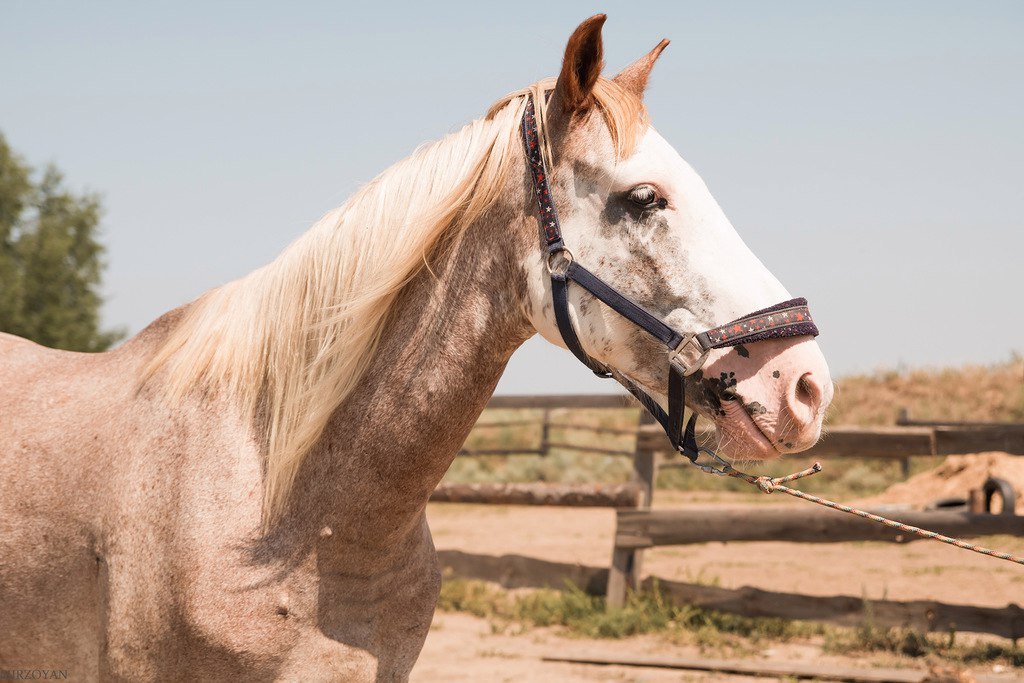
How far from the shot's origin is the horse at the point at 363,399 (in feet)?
6.64

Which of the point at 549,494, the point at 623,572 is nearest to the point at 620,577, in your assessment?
the point at 623,572

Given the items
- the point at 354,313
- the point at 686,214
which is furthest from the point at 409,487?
the point at 686,214

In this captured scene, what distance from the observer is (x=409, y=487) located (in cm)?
222

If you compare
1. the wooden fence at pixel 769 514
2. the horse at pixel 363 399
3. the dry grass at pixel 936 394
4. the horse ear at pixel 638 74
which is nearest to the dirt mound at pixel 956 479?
the dry grass at pixel 936 394

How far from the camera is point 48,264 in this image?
879 inches

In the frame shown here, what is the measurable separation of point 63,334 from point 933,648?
20.5 meters

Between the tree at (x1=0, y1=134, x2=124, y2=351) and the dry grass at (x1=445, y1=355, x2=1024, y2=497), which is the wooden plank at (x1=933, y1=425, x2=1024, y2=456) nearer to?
the dry grass at (x1=445, y1=355, x2=1024, y2=497)

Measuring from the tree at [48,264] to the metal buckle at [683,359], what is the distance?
2171 centimetres

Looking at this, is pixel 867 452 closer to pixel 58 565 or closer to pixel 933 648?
pixel 933 648

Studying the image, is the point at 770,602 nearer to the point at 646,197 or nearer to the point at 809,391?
the point at 809,391

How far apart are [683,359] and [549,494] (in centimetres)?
643

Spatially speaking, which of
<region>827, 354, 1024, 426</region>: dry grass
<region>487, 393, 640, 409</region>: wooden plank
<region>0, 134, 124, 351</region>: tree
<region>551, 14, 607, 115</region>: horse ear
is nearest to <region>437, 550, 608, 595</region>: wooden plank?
<region>487, 393, 640, 409</region>: wooden plank

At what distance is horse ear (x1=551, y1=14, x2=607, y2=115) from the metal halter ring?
0.35m

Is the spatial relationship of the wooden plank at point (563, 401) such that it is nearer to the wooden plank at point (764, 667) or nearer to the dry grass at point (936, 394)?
the wooden plank at point (764, 667)
